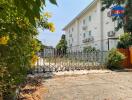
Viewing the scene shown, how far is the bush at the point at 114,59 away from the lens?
19.3 meters

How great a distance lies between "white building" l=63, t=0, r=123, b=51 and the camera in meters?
33.9

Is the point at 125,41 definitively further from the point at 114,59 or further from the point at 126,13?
the point at 126,13

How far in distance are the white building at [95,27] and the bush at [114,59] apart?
923cm

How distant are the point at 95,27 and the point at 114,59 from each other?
68.1 feet

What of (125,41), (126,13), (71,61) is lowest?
(71,61)

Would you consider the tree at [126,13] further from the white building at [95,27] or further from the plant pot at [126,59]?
the plant pot at [126,59]

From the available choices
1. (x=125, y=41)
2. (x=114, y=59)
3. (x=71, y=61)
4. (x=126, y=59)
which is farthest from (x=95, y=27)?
(x=71, y=61)

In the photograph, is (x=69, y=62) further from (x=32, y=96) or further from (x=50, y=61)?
(x=32, y=96)

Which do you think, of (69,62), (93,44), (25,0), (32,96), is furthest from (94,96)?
(93,44)

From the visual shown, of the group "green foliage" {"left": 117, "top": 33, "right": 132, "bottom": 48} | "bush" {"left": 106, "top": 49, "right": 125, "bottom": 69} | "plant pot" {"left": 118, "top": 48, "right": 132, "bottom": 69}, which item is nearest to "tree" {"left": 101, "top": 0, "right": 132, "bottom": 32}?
"green foliage" {"left": 117, "top": 33, "right": 132, "bottom": 48}

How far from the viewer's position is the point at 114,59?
19.3 meters

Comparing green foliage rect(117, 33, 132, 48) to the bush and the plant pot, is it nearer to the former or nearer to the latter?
the plant pot

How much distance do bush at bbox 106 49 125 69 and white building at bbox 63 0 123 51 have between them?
9234 mm

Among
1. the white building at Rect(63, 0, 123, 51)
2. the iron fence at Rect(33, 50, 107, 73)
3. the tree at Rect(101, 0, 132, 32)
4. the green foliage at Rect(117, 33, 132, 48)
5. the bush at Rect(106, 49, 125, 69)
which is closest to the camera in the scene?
the iron fence at Rect(33, 50, 107, 73)
